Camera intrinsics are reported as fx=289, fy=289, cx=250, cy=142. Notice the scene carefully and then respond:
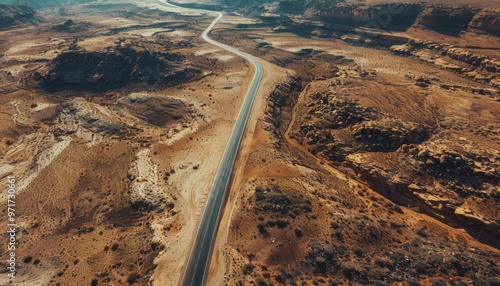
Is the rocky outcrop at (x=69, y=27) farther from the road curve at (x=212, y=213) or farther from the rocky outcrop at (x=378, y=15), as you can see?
the rocky outcrop at (x=378, y=15)

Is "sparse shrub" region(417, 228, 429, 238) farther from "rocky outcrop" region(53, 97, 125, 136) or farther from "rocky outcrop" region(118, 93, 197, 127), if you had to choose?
"rocky outcrop" region(53, 97, 125, 136)

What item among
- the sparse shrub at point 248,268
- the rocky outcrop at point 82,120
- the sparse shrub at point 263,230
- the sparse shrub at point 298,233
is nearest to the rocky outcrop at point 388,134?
the sparse shrub at point 298,233

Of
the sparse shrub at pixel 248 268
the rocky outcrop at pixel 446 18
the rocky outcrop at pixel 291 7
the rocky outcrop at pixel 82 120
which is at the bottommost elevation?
the sparse shrub at pixel 248 268

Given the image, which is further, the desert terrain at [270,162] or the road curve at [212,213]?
the desert terrain at [270,162]

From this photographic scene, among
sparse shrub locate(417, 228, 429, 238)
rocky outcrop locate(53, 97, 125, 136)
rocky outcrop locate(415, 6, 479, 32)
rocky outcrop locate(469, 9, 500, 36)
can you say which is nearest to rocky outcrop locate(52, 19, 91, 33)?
rocky outcrop locate(53, 97, 125, 136)

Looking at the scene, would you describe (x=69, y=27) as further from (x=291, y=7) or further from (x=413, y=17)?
(x=413, y=17)

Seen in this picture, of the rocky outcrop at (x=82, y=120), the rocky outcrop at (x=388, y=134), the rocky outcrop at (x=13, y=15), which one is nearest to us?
the rocky outcrop at (x=388, y=134)
